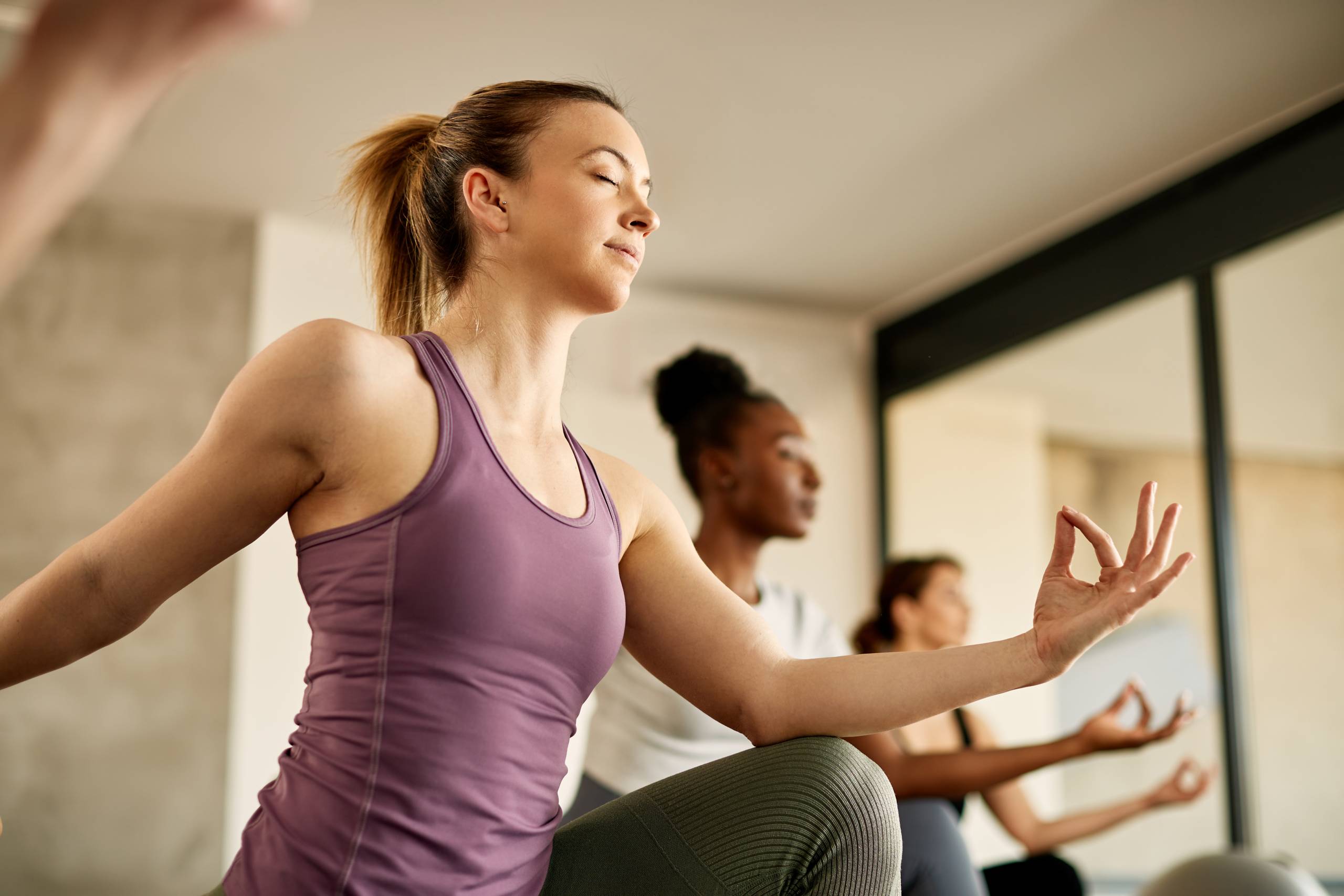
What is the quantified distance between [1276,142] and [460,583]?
10.0 feet

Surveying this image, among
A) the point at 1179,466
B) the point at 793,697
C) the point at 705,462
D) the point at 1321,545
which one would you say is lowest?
the point at 793,697

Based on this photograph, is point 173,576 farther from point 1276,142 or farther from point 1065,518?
point 1276,142

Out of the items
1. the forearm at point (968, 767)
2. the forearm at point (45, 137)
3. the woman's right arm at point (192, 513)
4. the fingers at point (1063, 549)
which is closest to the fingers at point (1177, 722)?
the forearm at point (968, 767)

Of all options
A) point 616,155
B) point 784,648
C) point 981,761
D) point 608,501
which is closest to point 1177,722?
point 981,761

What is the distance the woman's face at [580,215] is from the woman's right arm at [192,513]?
0.92 ft

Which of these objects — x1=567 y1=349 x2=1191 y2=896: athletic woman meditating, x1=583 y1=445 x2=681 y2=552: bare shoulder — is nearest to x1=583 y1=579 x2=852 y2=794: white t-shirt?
x1=567 y1=349 x2=1191 y2=896: athletic woman meditating

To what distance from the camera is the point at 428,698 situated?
3.09 ft

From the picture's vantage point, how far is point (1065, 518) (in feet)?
3.64

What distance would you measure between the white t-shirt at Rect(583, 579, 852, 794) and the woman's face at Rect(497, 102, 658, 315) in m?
0.76

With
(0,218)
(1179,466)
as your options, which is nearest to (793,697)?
(0,218)

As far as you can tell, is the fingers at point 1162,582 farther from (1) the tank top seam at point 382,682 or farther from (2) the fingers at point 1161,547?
(1) the tank top seam at point 382,682

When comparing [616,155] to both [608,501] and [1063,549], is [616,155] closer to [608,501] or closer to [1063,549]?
[608,501]

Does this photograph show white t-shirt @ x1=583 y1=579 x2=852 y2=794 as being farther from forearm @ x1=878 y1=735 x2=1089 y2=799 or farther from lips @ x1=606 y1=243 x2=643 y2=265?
lips @ x1=606 y1=243 x2=643 y2=265

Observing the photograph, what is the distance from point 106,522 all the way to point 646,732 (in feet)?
8.27
